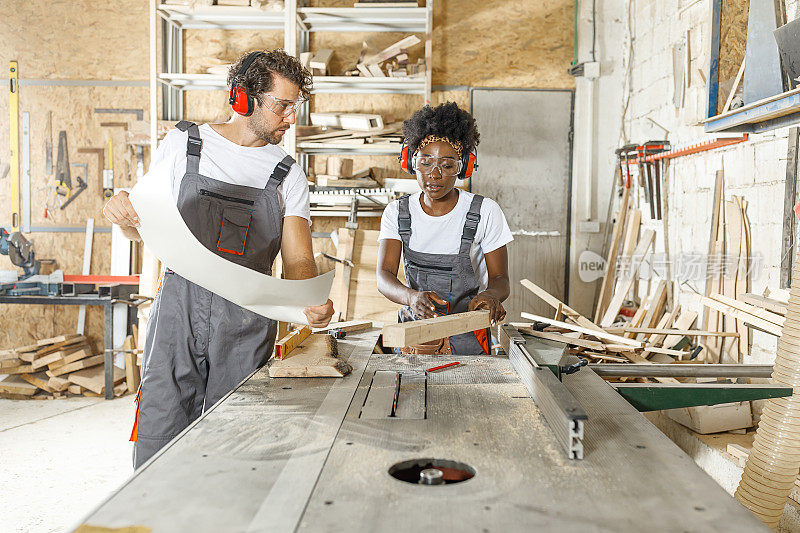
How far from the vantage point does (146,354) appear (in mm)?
1911

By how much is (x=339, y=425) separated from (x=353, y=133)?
147 inches

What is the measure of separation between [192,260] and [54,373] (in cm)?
397

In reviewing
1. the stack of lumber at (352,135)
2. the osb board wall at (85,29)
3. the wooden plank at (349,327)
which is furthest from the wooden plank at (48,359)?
the wooden plank at (349,327)

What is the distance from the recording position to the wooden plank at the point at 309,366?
1.75 m

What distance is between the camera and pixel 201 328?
1907 millimetres

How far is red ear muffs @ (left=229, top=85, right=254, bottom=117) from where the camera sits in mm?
2016

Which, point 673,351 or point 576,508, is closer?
point 576,508

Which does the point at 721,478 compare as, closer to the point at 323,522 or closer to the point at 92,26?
the point at 323,522

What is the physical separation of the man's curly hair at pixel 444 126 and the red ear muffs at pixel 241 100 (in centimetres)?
105

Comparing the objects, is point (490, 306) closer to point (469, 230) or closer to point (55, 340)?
point (469, 230)

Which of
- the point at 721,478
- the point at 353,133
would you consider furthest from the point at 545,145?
the point at 721,478

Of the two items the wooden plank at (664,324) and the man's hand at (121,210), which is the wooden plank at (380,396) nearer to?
the man's hand at (121,210)

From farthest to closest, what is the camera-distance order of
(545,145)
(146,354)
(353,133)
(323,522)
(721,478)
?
1. (545,145)
2. (353,133)
3. (721,478)
4. (146,354)
5. (323,522)

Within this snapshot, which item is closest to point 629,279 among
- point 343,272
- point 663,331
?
point 663,331
